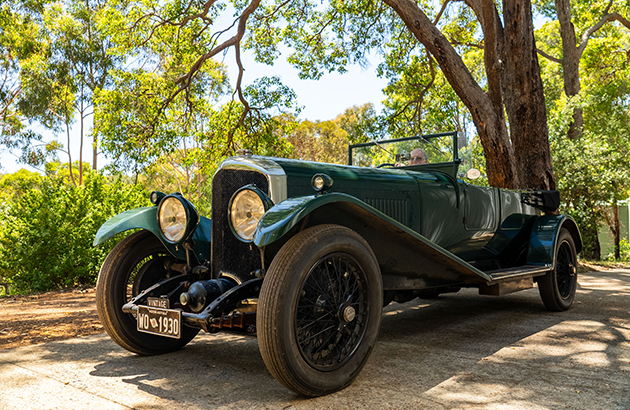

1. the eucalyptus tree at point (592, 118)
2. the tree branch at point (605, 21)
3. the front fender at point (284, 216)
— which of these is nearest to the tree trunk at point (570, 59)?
the eucalyptus tree at point (592, 118)

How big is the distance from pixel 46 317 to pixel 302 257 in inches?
148

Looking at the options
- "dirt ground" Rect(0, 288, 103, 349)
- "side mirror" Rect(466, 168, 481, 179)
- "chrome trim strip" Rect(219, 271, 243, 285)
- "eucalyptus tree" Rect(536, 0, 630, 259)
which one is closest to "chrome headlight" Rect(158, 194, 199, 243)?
"chrome trim strip" Rect(219, 271, 243, 285)

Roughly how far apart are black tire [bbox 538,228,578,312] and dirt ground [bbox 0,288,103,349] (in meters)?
4.32

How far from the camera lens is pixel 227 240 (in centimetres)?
325

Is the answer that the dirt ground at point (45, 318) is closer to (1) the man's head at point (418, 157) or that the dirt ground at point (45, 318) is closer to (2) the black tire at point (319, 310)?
(2) the black tire at point (319, 310)

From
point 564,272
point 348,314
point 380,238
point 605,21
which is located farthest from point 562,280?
point 605,21

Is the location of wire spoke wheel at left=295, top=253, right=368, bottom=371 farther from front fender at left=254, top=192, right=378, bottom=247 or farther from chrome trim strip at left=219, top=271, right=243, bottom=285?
chrome trim strip at left=219, top=271, right=243, bottom=285

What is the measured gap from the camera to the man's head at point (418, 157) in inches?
186

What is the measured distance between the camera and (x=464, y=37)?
12750 millimetres

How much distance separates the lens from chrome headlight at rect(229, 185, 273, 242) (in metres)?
2.86

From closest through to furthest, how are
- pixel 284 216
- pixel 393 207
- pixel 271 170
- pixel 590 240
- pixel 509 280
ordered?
pixel 284 216
pixel 271 170
pixel 393 207
pixel 509 280
pixel 590 240

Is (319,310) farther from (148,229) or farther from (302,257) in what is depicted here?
(148,229)

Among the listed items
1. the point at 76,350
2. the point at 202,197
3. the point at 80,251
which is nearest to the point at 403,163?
the point at 76,350

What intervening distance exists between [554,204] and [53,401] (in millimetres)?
5393
